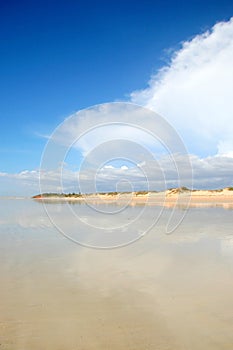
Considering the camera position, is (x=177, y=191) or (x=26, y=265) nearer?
(x=26, y=265)

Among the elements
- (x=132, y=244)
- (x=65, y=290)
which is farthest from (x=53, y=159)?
(x=65, y=290)

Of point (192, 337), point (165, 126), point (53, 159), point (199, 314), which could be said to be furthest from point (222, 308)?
point (165, 126)

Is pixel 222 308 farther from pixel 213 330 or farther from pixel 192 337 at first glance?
pixel 192 337

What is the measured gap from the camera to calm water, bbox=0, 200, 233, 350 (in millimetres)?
3761

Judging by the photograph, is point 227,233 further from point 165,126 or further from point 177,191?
point 177,191

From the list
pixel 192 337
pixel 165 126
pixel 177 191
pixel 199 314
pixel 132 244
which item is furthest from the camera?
pixel 177 191

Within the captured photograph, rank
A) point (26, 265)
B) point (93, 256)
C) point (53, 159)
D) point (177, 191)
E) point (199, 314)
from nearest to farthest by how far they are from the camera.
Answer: point (199, 314)
point (26, 265)
point (93, 256)
point (53, 159)
point (177, 191)

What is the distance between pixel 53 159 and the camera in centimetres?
1357

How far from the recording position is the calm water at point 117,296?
3.76 meters

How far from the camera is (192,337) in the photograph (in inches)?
149

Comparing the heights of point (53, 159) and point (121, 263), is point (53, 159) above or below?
above

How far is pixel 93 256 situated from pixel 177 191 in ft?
148

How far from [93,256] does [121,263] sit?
3.45ft

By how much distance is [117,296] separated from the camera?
5.15 meters
